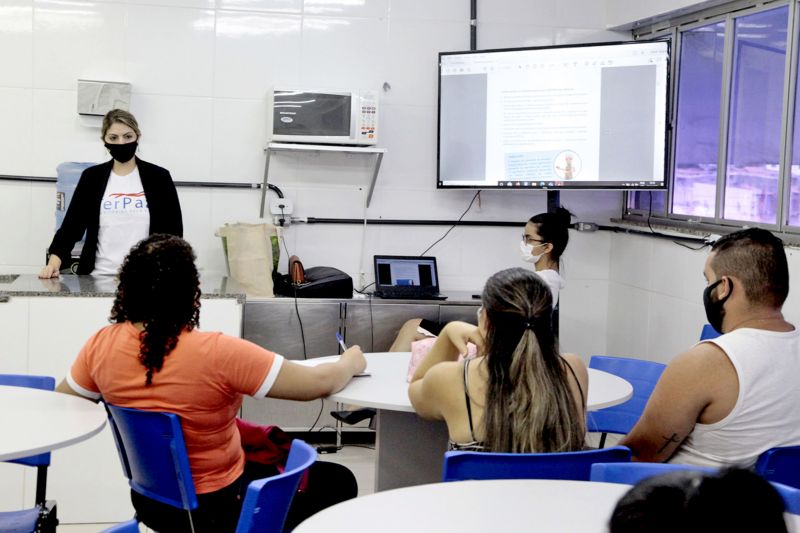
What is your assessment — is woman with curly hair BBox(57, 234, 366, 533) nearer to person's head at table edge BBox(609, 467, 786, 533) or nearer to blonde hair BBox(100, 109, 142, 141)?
person's head at table edge BBox(609, 467, 786, 533)

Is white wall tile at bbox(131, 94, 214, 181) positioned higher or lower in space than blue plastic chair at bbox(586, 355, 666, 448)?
higher

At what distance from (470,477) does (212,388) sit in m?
0.73

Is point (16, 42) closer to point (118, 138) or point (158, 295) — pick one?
point (118, 138)

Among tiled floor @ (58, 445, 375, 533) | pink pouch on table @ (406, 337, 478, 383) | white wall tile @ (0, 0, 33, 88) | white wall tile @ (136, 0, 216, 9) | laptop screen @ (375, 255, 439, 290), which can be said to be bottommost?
tiled floor @ (58, 445, 375, 533)

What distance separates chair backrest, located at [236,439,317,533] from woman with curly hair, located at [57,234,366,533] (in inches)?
16.7

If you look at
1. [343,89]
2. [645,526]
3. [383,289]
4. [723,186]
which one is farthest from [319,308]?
[645,526]

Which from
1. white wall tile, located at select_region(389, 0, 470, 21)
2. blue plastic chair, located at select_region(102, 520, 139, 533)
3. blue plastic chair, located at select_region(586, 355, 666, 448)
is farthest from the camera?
white wall tile, located at select_region(389, 0, 470, 21)

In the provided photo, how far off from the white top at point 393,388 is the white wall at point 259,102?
8.07ft

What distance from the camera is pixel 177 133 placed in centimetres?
562

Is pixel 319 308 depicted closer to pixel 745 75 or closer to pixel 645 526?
pixel 745 75

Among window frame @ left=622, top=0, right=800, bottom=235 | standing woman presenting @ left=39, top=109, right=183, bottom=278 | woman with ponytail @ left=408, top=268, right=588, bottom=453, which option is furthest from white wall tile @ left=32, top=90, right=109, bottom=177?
woman with ponytail @ left=408, top=268, right=588, bottom=453

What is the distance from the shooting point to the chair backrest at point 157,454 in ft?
7.88

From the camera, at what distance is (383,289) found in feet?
17.9

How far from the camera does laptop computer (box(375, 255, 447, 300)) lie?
5.46 m
